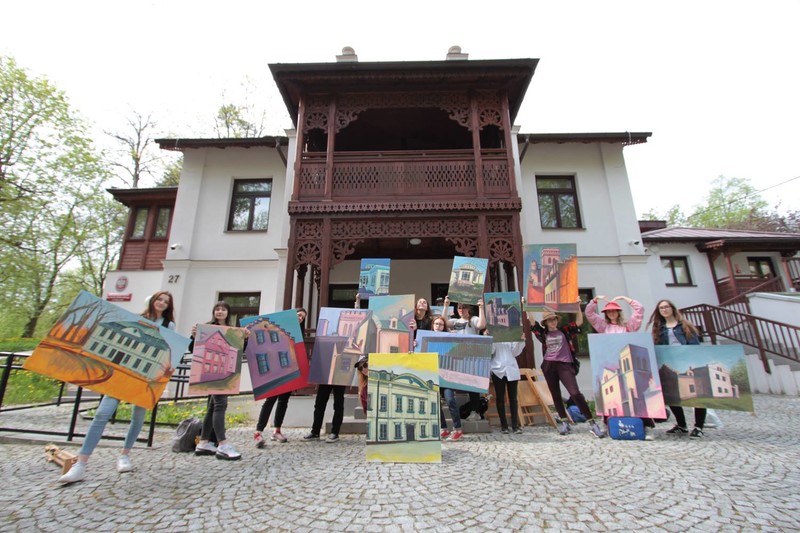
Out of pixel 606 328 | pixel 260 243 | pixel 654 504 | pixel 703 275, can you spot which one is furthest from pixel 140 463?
pixel 703 275

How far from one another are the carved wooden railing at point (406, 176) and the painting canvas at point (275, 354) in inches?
164

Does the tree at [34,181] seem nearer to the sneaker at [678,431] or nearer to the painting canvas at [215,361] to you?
the painting canvas at [215,361]

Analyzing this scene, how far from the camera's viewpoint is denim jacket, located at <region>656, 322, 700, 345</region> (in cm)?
489

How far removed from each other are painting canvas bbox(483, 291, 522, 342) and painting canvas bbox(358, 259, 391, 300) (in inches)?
90.0

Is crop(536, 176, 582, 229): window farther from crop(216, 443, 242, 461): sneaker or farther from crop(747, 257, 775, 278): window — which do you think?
crop(747, 257, 775, 278): window

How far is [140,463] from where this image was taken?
3.89 metres

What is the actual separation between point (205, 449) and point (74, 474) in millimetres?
1257

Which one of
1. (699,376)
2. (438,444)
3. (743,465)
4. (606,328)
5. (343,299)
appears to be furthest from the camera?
(343,299)

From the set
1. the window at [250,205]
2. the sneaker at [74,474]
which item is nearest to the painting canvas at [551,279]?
the sneaker at [74,474]

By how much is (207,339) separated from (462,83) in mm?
8338

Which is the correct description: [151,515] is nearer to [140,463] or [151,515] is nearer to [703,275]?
[140,463]

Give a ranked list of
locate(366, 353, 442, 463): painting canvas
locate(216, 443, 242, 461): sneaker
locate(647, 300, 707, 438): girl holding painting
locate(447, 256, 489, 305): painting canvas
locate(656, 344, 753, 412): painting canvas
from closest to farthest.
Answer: locate(366, 353, 442, 463): painting canvas → locate(216, 443, 242, 461): sneaker → locate(656, 344, 753, 412): painting canvas → locate(647, 300, 707, 438): girl holding painting → locate(447, 256, 489, 305): painting canvas

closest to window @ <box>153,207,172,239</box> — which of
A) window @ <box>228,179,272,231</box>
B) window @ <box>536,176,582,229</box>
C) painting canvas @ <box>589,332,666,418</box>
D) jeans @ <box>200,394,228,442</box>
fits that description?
window @ <box>228,179,272,231</box>

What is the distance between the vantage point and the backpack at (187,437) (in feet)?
14.6
